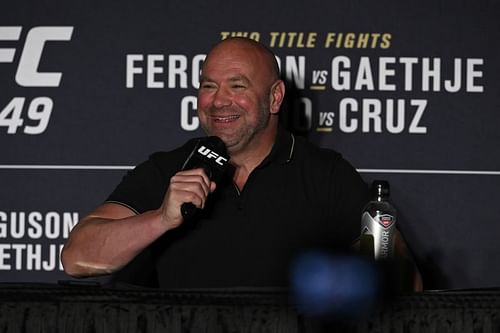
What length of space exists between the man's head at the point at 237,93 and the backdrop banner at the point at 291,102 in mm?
361

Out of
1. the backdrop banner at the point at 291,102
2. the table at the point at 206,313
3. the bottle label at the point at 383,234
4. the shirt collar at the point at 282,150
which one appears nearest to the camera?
the table at the point at 206,313

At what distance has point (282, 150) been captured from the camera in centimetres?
172

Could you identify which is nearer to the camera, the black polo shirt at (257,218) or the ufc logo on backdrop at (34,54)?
the black polo shirt at (257,218)

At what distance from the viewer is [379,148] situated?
6.68 ft

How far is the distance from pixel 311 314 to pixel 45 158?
1.44m

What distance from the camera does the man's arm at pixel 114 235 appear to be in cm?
131

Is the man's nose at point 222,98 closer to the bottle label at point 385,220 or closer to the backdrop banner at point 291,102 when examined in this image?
the backdrop banner at point 291,102

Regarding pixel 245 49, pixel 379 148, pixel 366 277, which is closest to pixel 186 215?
pixel 366 277

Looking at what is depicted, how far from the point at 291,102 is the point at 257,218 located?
534mm

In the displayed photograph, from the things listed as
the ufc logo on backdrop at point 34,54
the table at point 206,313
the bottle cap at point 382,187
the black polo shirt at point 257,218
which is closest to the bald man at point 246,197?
the black polo shirt at point 257,218

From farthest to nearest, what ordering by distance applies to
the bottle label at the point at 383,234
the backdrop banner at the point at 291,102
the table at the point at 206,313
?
1. the backdrop banner at the point at 291,102
2. the bottle label at the point at 383,234
3. the table at the point at 206,313

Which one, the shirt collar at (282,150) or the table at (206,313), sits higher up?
the shirt collar at (282,150)

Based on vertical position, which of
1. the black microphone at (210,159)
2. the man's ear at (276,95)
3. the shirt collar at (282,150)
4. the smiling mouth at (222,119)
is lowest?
the black microphone at (210,159)

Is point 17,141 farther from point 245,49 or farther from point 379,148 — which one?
point 379,148
